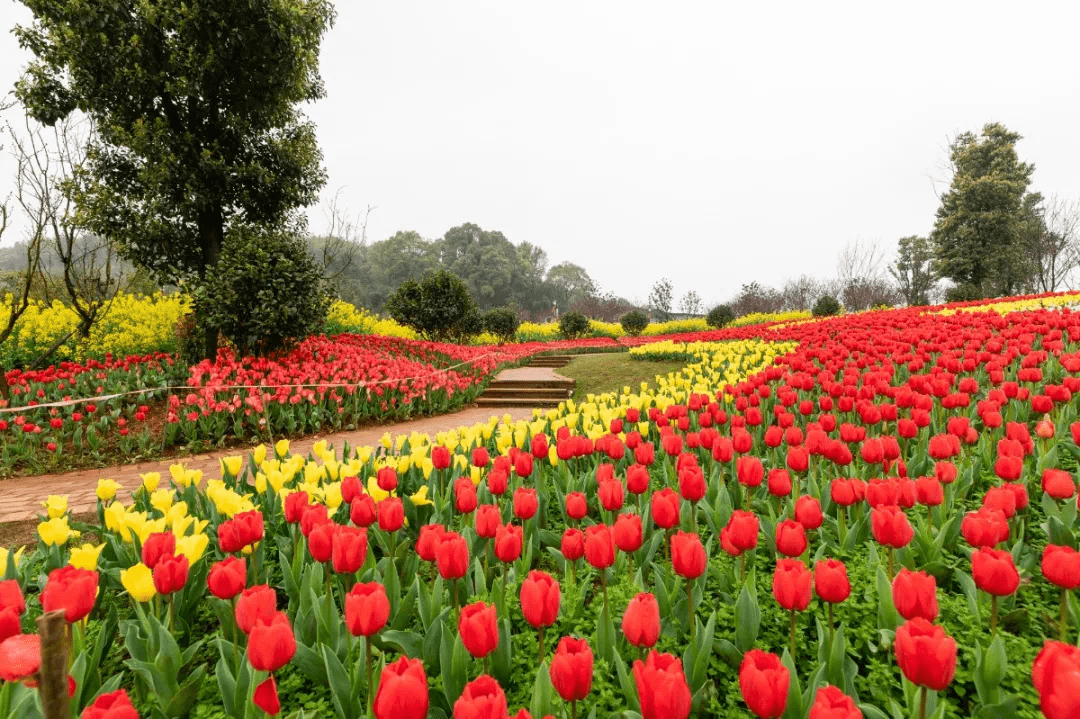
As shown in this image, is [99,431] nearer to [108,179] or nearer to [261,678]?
[108,179]

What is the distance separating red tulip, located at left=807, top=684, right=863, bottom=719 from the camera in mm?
899

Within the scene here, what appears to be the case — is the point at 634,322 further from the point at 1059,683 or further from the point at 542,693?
the point at 1059,683

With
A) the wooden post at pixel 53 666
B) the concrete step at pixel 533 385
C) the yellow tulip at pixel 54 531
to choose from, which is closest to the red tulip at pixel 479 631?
the wooden post at pixel 53 666

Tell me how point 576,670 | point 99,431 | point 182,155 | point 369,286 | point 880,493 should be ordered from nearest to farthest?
point 576,670 < point 880,493 < point 99,431 < point 182,155 < point 369,286

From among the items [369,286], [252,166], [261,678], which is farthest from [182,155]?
[369,286]

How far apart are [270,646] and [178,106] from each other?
509 inches

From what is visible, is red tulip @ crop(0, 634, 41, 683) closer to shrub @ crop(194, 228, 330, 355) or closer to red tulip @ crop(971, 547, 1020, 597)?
red tulip @ crop(971, 547, 1020, 597)

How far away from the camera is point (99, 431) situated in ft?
24.1

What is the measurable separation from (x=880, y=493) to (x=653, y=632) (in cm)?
121

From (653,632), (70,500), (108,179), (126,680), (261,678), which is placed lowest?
(70,500)

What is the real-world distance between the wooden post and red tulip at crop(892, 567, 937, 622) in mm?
1658

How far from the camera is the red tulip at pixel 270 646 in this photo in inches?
47.9

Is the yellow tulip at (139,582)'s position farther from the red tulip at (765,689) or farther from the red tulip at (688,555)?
the red tulip at (765,689)

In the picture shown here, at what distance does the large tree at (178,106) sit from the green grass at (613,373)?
7.67 metres
